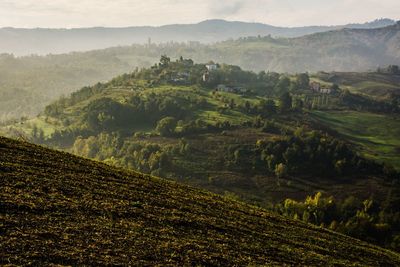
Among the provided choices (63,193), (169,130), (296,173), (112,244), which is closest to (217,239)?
(112,244)

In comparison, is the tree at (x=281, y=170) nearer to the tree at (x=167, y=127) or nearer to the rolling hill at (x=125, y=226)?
the tree at (x=167, y=127)

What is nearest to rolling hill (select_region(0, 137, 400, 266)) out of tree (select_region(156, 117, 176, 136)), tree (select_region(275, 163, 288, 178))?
tree (select_region(275, 163, 288, 178))

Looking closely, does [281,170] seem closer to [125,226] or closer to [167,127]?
[167,127]

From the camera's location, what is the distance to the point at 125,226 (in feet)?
99.9

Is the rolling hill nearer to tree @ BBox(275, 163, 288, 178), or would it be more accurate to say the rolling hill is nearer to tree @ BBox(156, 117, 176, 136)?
tree @ BBox(275, 163, 288, 178)

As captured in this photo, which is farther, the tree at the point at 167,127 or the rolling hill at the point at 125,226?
the tree at the point at 167,127

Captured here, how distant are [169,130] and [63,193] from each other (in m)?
158

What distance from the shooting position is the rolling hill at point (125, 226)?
83.6ft

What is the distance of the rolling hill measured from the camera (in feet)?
83.6

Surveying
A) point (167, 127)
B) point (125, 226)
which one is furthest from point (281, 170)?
point (125, 226)

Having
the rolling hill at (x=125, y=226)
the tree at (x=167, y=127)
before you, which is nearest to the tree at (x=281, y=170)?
the tree at (x=167, y=127)

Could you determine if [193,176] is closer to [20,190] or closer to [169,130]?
[169,130]

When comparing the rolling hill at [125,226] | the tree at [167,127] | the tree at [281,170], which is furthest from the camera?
the tree at [167,127]

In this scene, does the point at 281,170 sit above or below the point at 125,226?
below
